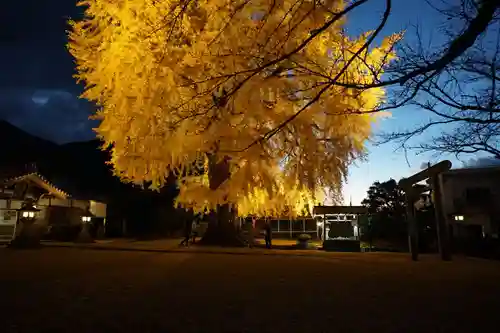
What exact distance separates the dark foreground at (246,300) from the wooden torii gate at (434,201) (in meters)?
2.36

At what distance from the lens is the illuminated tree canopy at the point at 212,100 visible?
9656mm

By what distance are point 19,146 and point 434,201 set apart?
44259 millimetres

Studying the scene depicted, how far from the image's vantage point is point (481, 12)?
466 cm

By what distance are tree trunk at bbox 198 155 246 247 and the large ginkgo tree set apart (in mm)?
182

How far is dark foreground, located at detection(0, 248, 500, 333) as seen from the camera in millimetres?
3252

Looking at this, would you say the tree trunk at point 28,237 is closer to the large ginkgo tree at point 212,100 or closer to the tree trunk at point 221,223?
the large ginkgo tree at point 212,100

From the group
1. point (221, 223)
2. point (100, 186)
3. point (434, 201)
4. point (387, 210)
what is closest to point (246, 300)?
point (434, 201)

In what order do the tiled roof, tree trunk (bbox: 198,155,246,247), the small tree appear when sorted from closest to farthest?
tree trunk (bbox: 198,155,246,247)
the tiled roof
the small tree

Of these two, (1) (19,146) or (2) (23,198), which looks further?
(1) (19,146)

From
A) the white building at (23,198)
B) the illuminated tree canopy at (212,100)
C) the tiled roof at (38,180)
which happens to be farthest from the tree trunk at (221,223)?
the tiled roof at (38,180)

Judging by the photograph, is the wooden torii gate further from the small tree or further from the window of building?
the window of building

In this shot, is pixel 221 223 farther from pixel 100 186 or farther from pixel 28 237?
pixel 100 186

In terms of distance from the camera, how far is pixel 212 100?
29.8 feet

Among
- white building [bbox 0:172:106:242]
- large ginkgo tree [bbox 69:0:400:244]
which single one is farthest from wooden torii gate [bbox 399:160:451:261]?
white building [bbox 0:172:106:242]
